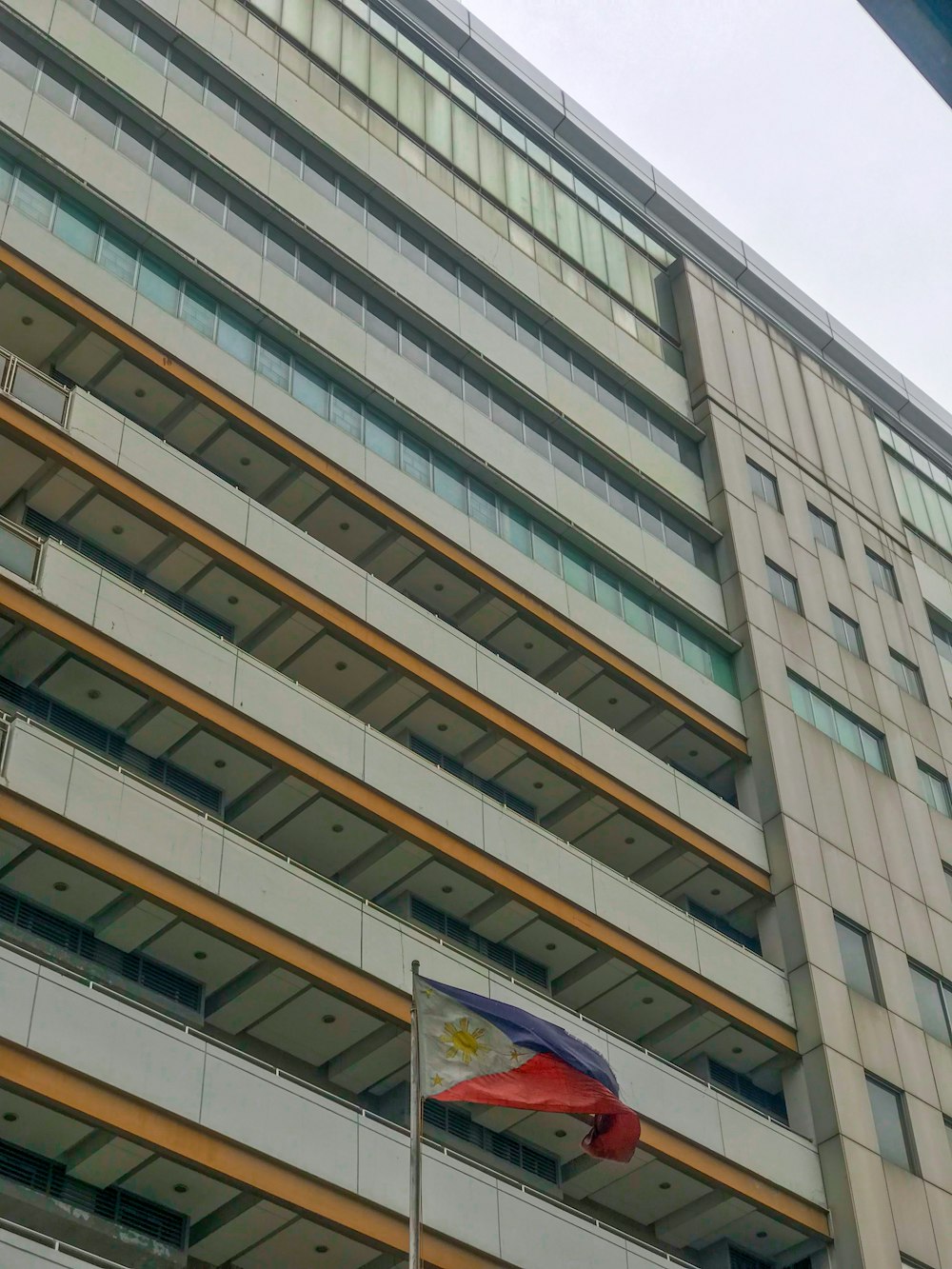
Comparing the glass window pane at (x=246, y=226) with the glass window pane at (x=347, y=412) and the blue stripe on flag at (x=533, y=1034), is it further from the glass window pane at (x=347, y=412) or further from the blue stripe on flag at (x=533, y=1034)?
the blue stripe on flag at (x=533, y=1034)

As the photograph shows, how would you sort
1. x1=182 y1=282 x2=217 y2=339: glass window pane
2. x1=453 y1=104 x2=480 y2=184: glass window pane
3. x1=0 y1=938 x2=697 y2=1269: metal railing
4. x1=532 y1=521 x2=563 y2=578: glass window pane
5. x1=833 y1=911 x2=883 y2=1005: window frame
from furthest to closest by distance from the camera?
x1=453 y1=104 x2=480 y2=184: glass window pane < x1=532 y1=521 x2=563 y2=578: glass window pane < x1=833 y1=911 x2=883 y2=1005: window frame < x1=182 y1=282 x2=217 y2=339: glass window pane < x1=0 y1=938 x2=697 y2=1269: metal railing

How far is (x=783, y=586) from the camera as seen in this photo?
47.9 m

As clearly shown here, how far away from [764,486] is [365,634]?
18.8m

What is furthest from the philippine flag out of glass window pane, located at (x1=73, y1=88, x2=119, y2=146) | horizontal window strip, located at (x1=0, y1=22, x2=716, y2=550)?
glass window pane, located at (x1=73, y1=88, x2=119, y2=146)

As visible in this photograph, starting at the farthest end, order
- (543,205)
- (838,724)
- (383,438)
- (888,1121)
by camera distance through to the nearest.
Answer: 1. (543,205)
2. (838,724)
3. (383,438)
4. (888,1121)

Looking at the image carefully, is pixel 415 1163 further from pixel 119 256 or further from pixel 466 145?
pixel 466 145

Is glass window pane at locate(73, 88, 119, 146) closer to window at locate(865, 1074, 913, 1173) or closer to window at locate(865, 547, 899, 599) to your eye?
window at locate(865, 547, 899, 599)

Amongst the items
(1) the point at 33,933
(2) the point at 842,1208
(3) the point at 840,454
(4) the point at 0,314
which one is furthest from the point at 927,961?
(4) the point at 0,314

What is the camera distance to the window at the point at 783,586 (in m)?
47.5

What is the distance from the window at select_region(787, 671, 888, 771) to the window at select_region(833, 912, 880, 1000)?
5982 mm

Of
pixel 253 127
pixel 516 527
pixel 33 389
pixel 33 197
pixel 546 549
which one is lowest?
pixel 33 389

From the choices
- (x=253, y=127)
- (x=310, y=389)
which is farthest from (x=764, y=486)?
(x=253, y=127)

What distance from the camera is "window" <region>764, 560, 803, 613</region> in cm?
4747

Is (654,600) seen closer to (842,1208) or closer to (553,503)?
(553,503)
